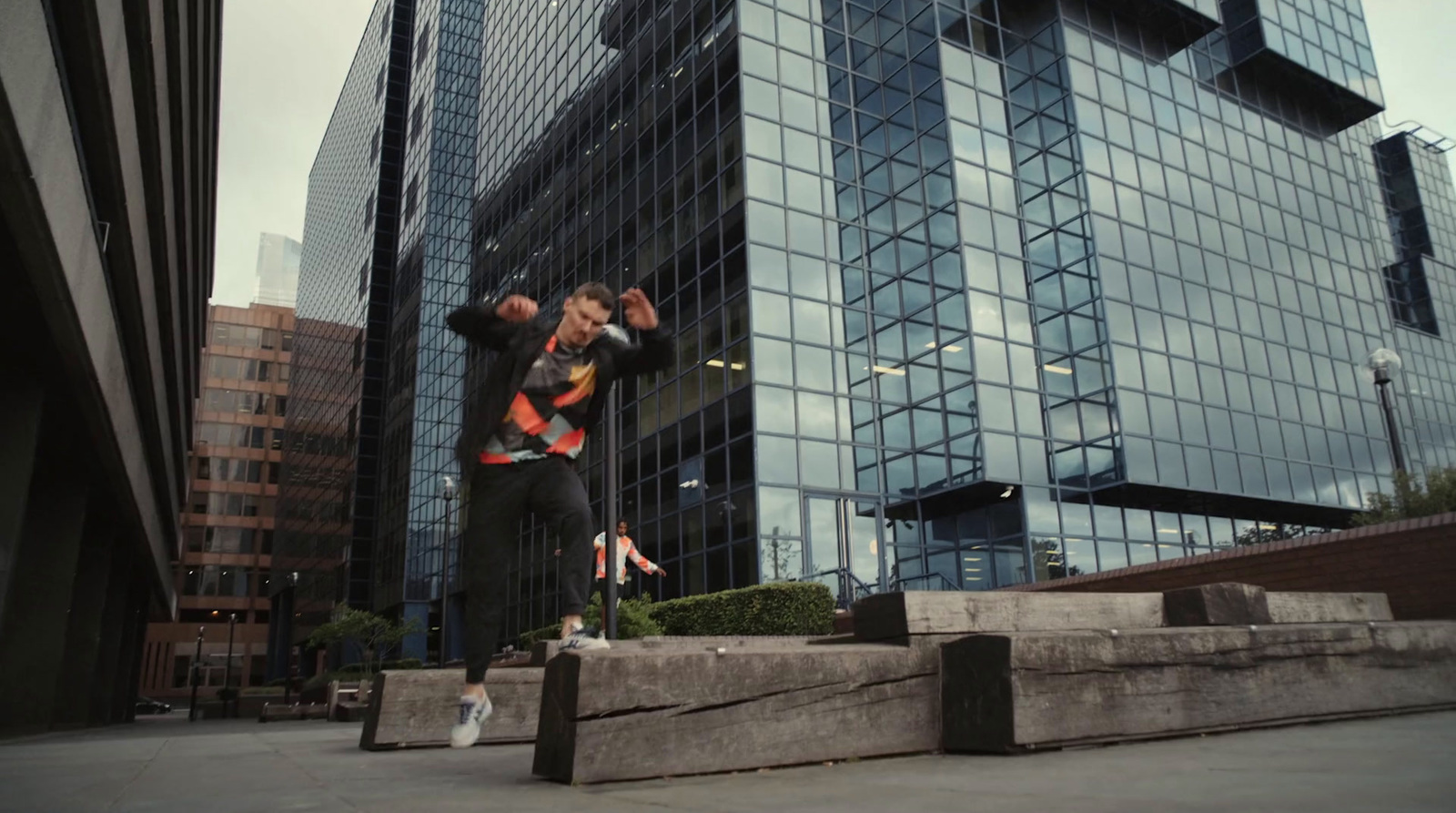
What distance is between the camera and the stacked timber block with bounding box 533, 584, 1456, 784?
4.90 m

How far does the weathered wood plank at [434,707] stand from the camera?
810 centimetres

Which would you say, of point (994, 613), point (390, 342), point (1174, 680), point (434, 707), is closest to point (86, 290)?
point (434, 707)

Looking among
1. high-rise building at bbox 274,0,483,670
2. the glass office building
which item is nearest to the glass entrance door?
the glass office building

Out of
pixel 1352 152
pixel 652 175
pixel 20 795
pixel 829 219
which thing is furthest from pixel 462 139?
pixel 20 795

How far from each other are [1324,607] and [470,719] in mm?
7876

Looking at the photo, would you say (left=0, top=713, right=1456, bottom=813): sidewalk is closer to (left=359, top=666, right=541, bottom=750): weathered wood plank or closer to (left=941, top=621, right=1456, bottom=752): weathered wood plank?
(left=941, top=621, right=1456, bottom=752): weathered wood plank

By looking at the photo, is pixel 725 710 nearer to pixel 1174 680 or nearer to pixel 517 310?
pixel 517 310

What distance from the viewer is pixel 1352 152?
135 ft

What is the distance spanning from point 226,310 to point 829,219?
96.9 metres

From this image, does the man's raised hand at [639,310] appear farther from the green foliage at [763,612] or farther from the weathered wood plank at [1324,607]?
the green foliage at [763,612]

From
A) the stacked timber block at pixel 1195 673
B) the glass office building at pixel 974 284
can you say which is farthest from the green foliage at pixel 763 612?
the stacked timber block at pixel 1195 673

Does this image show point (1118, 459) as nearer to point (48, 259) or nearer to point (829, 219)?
point (829, 219)

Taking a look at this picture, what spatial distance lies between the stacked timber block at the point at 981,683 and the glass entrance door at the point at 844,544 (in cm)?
1721

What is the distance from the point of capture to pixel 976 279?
2852 cm
